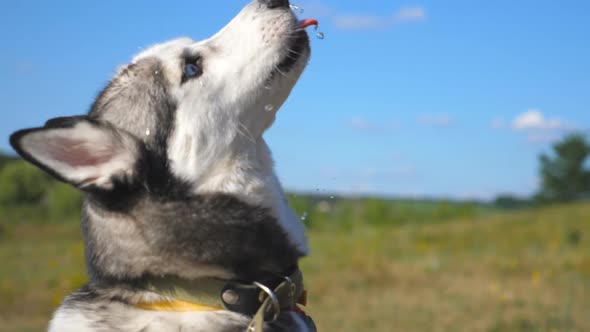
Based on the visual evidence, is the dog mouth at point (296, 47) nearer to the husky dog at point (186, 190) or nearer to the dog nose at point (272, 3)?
the husky dog at point (186, 190)

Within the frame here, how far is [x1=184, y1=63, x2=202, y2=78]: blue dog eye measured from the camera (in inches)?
119

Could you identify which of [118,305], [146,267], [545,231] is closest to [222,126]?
[146,267]

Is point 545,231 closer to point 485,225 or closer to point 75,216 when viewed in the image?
point 485,225

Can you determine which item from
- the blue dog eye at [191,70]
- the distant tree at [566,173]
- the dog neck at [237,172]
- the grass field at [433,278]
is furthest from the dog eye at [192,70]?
the distant tree at [566,173]

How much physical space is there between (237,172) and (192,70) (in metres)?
0.49

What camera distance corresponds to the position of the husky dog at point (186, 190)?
2.78m

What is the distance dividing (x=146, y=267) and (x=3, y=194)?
2152cm

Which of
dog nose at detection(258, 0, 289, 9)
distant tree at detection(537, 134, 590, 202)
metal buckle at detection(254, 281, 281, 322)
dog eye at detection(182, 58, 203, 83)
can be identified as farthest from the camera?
distant tree at detection(537, 134, 590, 202)

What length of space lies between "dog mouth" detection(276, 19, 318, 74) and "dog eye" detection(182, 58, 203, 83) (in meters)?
0.34

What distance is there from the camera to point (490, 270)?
10078 millimetres

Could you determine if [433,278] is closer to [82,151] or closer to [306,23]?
[306,23]

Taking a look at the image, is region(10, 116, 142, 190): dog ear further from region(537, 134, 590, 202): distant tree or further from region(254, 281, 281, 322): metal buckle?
region(537, 134, 590, 202): distant tree

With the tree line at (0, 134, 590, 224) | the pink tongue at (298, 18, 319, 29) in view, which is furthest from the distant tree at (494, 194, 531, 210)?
the pink tongue at (298, 18, 319, 29)

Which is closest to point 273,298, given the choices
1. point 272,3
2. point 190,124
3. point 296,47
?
point 190,124
